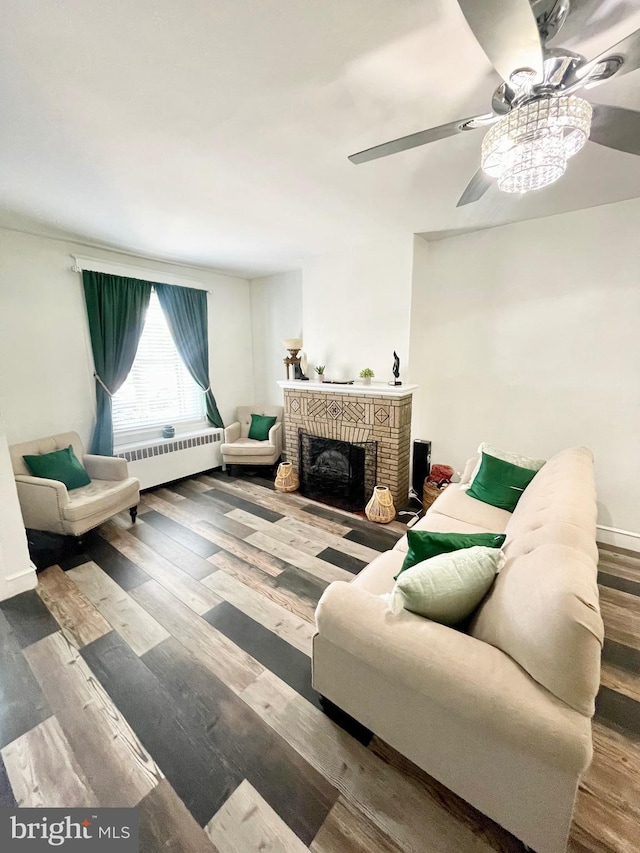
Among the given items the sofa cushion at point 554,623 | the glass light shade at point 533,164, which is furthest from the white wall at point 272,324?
the sofa cushion at point 554,623

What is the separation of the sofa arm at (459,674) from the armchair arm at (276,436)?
10.1ft

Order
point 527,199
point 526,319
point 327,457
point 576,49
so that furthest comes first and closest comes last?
point 327,457
point 526,319
point 527,199
point 576,49

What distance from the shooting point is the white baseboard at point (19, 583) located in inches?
86.0

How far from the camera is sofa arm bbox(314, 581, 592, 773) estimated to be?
83 cm

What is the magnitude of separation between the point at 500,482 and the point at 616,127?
1925 mm

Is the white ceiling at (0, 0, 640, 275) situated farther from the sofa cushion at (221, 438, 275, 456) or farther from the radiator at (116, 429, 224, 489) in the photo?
the sofa cushion at (221, 438, 275, 456)

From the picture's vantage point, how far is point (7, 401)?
2.90 m

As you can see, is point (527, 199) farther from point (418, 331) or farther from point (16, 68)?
point (16, 68)

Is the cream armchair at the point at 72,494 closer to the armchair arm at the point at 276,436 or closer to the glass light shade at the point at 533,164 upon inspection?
the armchair arm at the point at 276,436

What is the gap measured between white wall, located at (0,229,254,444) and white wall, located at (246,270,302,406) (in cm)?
149

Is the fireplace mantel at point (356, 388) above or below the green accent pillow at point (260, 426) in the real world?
Result: above

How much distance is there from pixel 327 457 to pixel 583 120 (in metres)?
3.13

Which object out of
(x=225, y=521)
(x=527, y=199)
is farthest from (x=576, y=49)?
(x=225, y=521)

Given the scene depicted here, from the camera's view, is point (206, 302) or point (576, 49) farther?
point (206, 302)
